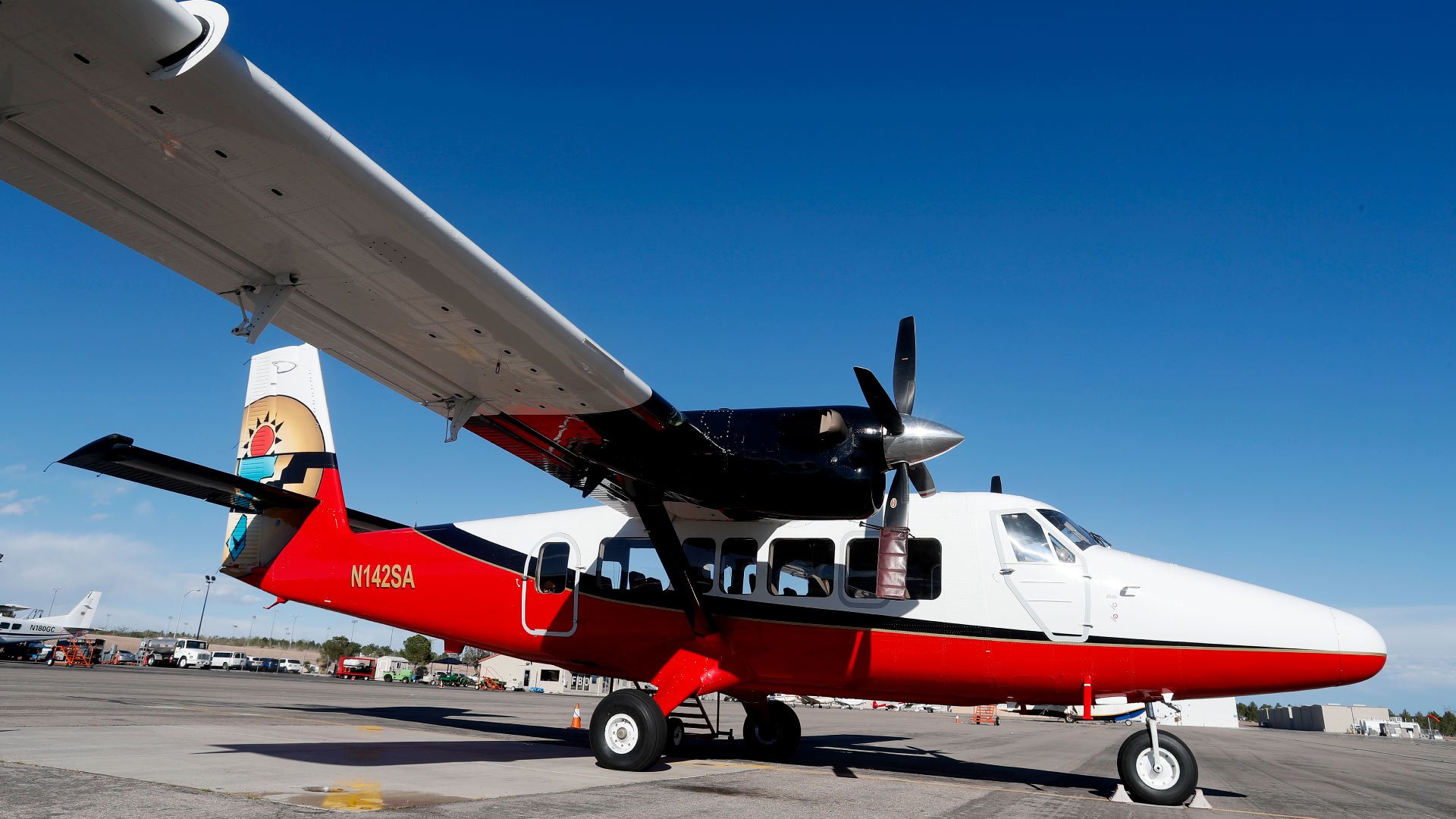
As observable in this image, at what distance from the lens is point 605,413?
8.46 metres

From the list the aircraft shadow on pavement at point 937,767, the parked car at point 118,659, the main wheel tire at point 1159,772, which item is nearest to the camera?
the main wheel tire at point 1159,772

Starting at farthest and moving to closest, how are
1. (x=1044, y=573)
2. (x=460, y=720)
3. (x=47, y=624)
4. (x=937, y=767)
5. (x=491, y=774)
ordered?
1. (x=47, y=624)
2. (x=460, y=720)
3. (x=937, y=767)
4. (x=1044, y=573)
5. (x=491, y=774)

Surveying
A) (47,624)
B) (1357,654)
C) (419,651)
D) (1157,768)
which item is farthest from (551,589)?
(419,651)

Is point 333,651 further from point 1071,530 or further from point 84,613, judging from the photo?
point 1071,530

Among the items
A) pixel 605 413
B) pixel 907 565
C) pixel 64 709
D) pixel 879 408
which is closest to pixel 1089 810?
pixel 907 565

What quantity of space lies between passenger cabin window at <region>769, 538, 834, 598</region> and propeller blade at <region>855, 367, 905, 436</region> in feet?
6.30

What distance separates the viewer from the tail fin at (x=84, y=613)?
163 ft

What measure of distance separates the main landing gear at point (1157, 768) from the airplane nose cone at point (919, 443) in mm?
3614

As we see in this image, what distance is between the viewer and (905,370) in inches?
369

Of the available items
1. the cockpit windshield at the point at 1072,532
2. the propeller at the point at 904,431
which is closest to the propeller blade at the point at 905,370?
the propeller at the point at 904,431

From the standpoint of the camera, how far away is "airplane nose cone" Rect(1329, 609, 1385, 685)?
27.8ft

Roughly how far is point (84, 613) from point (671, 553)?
56976mm

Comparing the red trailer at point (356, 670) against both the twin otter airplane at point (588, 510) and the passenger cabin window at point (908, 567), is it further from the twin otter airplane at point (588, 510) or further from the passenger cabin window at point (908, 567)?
the passenger cabin window at point (908, 567)

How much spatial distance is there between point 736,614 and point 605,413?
10.9ft
